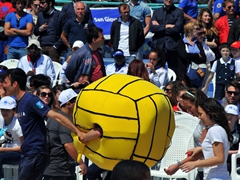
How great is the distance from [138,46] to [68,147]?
5.39 m

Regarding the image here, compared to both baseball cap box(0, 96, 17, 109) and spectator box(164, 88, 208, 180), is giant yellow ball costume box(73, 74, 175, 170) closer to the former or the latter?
spectator box(164, 88, 208, 180)

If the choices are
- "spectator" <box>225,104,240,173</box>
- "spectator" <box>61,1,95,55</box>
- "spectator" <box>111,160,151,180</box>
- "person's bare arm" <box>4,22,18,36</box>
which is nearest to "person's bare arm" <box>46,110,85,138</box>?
"spectator" <box>111,160,151,180</box>

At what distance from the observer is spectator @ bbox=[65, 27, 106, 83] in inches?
416

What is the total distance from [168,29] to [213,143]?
20.3 feet

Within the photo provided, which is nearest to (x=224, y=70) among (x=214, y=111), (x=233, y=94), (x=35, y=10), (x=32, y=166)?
(x=233, y=94)

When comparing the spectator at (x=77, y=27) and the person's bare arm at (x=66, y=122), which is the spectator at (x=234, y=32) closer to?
the spectator at (x=77, y=27)

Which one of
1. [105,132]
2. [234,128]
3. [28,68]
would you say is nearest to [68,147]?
[105,132]

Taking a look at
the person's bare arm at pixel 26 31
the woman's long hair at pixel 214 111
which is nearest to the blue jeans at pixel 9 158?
the woman's long hair at pixel 214 111

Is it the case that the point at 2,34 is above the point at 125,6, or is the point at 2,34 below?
below

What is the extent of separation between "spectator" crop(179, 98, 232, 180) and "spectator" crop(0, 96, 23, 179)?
2693 millimetres

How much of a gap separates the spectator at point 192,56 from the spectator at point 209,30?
826 millimetres

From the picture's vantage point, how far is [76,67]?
10.8 metres

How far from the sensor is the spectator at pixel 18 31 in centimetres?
1372

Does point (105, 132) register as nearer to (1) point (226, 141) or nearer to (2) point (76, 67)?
(1) point (226, 141)
